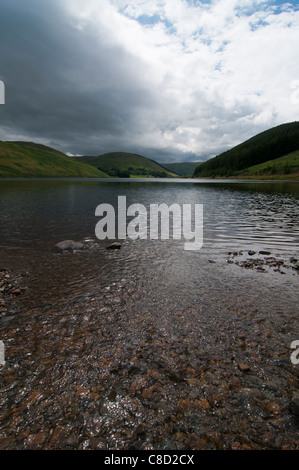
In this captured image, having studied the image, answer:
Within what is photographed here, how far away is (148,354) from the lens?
705 centimetres

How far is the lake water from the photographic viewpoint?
4816mm

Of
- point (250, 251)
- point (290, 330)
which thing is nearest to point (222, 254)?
point (250, 251)

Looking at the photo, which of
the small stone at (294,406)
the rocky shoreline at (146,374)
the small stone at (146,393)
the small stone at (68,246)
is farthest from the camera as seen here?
the small stone at (68,246)

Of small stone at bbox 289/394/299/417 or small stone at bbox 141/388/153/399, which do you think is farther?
small stone at bbox 141/388/153/399

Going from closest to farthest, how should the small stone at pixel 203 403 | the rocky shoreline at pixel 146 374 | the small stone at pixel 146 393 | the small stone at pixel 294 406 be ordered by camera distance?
the rocky shoreline at pixel 146 374 < the small stone at pixel 294 406 < the small stone at pixel 203 403 < the small stone at pixel 146 393

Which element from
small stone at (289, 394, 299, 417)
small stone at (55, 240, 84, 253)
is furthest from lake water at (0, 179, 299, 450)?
small stone at (55, 240, 84, 253)

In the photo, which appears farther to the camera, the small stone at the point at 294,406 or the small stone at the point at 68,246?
the small stone at the point at 68,246

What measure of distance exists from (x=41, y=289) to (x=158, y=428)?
8.88 meters

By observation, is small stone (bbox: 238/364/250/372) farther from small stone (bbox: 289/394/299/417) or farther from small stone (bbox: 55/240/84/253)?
small stone (bbox: 55/240/84/253)

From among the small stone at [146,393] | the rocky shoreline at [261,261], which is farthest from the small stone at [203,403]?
the rocky shoreline at [261,261]

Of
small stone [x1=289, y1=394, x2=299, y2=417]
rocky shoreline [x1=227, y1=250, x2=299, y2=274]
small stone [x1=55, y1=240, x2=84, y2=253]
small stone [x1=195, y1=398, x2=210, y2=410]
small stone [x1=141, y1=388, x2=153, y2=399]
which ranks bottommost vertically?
small stone [x1=195, y1=398, x2=210, y2=410]

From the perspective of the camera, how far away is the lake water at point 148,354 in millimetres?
4816

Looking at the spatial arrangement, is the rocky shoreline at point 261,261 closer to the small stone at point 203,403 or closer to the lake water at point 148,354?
the lake water at point 148,354

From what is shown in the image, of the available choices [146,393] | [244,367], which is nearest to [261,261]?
[244,367]
